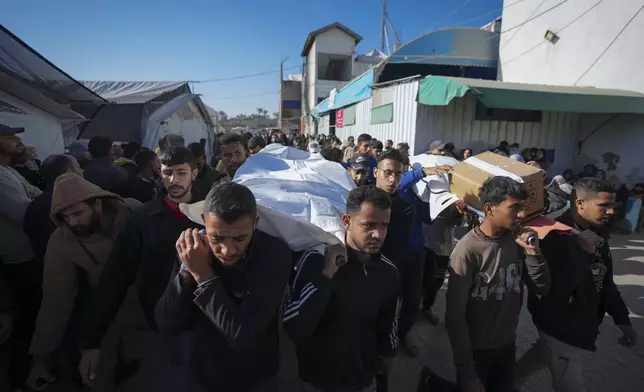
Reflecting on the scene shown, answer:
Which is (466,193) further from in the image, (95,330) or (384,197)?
(95,330)

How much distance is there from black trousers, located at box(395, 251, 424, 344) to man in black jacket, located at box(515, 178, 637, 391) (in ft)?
2.27

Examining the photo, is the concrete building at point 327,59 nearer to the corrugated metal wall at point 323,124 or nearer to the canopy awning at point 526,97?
the corrugated metal wall at point 323,124

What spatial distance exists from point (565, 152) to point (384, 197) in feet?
26.3

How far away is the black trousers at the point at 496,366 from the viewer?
5.94ft

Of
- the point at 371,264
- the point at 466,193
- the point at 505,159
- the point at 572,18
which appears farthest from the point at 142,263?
Result: the point at 572,18

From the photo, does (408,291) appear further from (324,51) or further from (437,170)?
(324,51)

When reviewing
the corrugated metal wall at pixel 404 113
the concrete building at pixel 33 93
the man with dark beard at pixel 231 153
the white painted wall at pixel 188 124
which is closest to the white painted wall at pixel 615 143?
the corrugated metal wall at pixel 404 113

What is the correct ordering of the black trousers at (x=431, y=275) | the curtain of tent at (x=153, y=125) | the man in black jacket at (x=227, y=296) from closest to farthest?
the man in black jacket at (x=227, y=296) < the black trousers at (x=431, y=275) < the curtain of tent at (x=153, y=125)

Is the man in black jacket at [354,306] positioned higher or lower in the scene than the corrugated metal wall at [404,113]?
lower

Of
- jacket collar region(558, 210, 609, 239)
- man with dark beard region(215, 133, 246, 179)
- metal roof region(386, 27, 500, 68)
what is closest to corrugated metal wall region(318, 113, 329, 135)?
metal roof region(386, 27, 500, 68)

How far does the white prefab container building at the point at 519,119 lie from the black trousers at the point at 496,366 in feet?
15.2

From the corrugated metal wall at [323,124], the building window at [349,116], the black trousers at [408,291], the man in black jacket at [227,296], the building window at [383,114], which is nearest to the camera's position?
the man in black jacket at [227,296]

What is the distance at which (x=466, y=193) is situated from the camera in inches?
89.9

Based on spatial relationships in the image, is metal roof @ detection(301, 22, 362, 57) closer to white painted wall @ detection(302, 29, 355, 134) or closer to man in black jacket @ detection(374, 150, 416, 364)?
white painted wall @ detection(302, 29, 355, 134)
